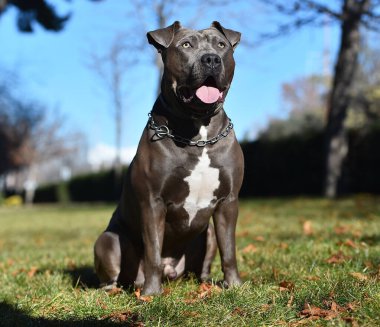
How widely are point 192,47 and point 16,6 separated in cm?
1238

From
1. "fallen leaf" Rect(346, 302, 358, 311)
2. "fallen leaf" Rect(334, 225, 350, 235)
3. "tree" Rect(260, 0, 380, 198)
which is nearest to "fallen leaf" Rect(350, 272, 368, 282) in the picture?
"fallen leaf" Rect(346, 302, 358, 311)

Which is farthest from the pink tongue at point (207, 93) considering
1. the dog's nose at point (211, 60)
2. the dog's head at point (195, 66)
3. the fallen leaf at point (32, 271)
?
the fallen leaf at point (32, 271)

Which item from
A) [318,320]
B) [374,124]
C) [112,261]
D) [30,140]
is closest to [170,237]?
[112,261]

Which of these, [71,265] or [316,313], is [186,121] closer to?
[316,313]

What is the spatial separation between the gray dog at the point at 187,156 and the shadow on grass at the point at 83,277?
83 centimetres

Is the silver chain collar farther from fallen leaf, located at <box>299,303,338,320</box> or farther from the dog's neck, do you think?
fallen leaf, located at <box>299,303,338,320</box>

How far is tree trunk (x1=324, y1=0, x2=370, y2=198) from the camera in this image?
39.6 feet

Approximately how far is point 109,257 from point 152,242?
49cm

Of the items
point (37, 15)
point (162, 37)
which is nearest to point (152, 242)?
point (162, 37)

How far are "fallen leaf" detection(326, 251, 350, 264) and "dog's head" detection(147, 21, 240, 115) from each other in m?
1.62

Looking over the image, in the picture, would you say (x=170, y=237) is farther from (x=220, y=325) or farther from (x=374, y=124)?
(x=374, y=124)

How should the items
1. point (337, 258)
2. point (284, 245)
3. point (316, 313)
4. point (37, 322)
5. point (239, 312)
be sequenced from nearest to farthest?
point (316, 313) < point (239, 312) < point (37, 322) < point (337, 258) < point (284, 245)

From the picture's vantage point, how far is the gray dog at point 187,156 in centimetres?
315

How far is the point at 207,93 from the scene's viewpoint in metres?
3.11
